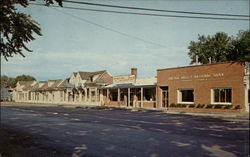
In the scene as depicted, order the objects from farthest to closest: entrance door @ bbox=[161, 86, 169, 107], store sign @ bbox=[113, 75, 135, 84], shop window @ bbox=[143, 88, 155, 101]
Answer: store sign @ bbox=[113, 75, 135, 84] < shop window @ bbox=[143, 88, 155, 101] < entrance door @ bbox=[161, 86, 169, 107]

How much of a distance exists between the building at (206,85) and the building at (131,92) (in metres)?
2.96

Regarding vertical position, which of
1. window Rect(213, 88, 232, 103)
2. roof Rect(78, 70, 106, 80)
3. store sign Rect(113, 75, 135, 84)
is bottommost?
window Rect(213, 88, 232, 103)

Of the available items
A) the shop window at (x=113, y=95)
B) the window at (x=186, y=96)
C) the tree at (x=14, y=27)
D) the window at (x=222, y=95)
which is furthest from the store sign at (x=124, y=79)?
the tree at (x=14, y=27)

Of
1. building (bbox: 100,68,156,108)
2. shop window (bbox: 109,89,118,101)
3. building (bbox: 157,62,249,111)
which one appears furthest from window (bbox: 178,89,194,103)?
shop window (bbox: 109,89,118,101)

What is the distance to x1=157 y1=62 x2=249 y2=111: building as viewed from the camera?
88.3 feet

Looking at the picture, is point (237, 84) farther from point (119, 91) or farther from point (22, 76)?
point (22, 76)

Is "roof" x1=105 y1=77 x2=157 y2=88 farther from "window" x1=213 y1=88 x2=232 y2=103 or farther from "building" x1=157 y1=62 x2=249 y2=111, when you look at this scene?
"window" x1=213 y1=88 x2=232 y2=103

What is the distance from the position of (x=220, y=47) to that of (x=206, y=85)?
28.0 meters

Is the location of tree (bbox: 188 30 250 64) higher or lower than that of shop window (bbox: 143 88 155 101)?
higher

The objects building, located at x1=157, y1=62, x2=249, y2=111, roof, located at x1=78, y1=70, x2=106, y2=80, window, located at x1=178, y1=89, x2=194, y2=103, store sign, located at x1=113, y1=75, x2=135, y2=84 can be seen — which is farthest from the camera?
roof, located at x1=78, y1=70, x2=106, y2=80

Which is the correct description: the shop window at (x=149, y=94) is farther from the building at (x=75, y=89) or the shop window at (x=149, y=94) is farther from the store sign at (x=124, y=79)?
the building at (x=75, y=89)

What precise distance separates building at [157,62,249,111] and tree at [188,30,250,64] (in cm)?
2103

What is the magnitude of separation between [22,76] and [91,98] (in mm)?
83796

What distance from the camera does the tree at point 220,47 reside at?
172ft
